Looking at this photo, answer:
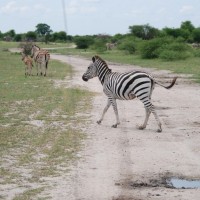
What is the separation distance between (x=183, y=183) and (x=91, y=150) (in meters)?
2.45

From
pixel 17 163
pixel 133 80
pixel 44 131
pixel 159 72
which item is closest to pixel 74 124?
pixel 44 131

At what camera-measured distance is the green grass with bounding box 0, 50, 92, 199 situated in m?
8.06

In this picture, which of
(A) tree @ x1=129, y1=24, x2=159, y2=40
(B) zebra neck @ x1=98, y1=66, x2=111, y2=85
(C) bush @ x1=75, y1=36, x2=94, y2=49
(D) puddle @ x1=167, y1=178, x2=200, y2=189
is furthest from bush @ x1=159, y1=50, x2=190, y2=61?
(A) tree @ x1=129, y1=24, x2=159, y2=40

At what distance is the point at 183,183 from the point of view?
7.48 m

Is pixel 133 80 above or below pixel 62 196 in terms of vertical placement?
above

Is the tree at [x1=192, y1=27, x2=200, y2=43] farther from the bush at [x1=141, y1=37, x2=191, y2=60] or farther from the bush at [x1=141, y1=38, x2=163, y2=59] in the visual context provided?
the bush at [x1=141, y1=38, x2=163, y2=59]

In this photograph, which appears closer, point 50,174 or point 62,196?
point 62,196

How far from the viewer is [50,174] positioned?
777cm

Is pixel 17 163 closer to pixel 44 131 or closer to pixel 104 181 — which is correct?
pixel 104 181

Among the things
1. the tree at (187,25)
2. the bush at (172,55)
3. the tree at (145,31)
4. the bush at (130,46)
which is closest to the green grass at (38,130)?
the bush at (172,55)

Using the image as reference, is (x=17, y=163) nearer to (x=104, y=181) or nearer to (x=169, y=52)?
(x=104, y=181)

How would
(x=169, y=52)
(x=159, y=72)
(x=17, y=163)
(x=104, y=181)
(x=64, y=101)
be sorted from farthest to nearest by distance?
(x=169, y=52) → (x=159, y=72) → (x=64, y=101) → (x=17, y=163) → (x=104, y=181)

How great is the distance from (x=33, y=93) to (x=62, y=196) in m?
11.6

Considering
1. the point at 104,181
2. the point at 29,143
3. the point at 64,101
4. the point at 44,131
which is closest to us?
the point at 104,181
